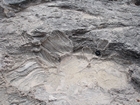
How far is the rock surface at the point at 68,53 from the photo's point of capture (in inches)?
94.3

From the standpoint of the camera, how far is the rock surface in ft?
7.86

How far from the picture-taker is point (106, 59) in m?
2.82

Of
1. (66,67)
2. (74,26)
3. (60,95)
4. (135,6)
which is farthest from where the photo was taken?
(135,6)

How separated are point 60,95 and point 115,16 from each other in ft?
5.16

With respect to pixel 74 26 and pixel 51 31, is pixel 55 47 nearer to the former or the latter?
pixel 51 31

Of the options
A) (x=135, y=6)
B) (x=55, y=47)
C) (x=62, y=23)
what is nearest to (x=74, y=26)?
(x=62, y=23)

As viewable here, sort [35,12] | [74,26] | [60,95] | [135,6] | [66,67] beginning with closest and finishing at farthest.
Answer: [60,95], [66,67], [74,26], [35,12], [135,6]

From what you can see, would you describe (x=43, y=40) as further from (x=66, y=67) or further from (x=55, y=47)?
(x=66, y=67)

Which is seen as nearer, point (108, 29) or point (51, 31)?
point (51, 31)

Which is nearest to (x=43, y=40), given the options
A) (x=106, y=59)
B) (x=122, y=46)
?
(x=106, y=59)

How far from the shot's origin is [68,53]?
2.80m

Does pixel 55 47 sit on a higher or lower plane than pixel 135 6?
lower

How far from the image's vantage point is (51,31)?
2.81 meters

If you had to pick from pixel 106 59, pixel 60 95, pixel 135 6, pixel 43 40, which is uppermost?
pixel 135 6
